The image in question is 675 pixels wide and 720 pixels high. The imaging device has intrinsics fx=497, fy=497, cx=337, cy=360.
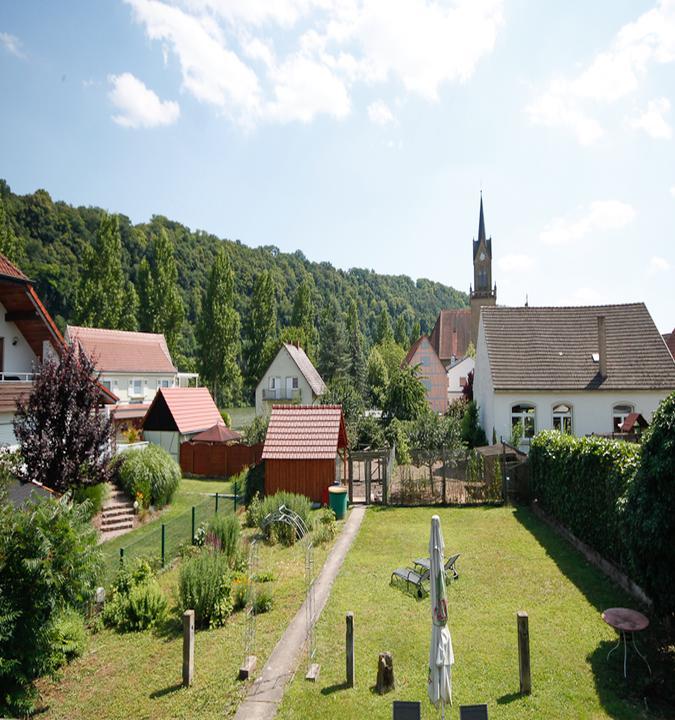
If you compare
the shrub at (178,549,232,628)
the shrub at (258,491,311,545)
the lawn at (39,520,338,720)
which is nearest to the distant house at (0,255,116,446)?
the shrub at (258,491,311,545)

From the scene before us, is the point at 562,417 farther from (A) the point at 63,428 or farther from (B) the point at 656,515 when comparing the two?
(A) the point at 63,428

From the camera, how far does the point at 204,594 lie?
8.90m

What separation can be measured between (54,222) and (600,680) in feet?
258

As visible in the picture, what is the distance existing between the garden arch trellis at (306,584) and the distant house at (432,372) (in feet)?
125

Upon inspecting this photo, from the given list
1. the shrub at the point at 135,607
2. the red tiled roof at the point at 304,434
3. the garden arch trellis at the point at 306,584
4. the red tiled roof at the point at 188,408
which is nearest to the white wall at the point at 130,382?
the red tiled roof at the point at 188,408

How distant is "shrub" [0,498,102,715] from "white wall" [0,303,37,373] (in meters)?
11.5

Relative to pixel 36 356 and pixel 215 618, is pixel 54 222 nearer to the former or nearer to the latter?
pixel 36 356

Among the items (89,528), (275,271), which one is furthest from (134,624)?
(275,271)

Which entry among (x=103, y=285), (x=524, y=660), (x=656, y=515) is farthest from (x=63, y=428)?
(x=103, y=285)

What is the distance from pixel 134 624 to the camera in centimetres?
904

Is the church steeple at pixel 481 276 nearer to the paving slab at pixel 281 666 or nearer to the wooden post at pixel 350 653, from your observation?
the paving slab at pixel 281 666

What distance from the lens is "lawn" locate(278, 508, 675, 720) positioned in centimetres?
625

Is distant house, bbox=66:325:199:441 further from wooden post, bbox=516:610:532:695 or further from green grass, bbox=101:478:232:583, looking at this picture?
wooden post, bbox=516:610:532:695

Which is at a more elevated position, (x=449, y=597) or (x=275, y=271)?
(x=275, y=271)
